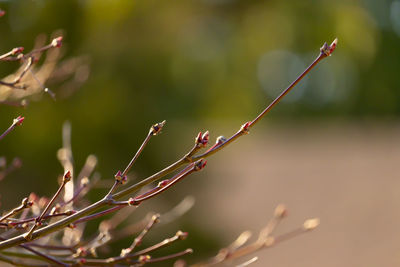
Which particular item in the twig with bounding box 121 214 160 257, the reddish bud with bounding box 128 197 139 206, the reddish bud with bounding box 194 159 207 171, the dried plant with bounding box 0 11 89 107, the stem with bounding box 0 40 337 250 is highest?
the dried plant with bounding box 0 11 89 107

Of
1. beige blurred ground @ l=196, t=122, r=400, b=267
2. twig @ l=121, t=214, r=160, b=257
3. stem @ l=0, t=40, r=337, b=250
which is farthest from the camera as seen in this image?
beige blurred ground @ l=196, t=122, r=400, b=267

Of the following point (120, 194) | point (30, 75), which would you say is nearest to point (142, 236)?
point (120, 194)

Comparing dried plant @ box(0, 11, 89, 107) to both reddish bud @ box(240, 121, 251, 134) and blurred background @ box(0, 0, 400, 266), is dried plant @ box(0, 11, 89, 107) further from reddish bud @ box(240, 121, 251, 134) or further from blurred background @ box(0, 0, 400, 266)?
reddish bud @ box(240, 121, 251, 134)

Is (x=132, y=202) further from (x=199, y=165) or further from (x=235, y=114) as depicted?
(x=235, y=114)

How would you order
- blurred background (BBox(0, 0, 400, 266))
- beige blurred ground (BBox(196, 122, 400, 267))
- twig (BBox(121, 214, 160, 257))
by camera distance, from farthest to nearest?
beige blurred ground (BBox(196, 122, 400, 267)) → blurred background (BBox(0, 0, 400, 266)) → twig (BBox(121, 214, 160, 257))

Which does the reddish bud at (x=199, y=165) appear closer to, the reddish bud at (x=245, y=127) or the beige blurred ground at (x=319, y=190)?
the reddish bud at (x=245, y=127)

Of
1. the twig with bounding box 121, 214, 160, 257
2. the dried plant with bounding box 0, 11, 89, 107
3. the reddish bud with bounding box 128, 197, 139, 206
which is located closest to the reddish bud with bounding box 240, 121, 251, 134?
the reddish bud with bounding box 128, 197, 139, 206

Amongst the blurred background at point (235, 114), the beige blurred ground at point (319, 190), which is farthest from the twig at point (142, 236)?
the beige blurred ground at point (319, 190)
